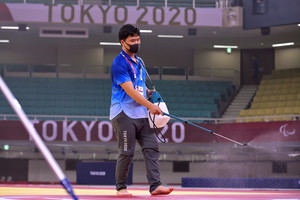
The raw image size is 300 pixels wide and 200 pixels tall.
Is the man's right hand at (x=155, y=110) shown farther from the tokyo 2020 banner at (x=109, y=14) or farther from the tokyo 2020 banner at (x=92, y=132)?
the tokyo 2020 banner at (x=109, y=14)

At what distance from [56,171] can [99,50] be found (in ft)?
83.2

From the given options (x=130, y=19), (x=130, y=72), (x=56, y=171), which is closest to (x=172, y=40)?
(x=130, y=19)

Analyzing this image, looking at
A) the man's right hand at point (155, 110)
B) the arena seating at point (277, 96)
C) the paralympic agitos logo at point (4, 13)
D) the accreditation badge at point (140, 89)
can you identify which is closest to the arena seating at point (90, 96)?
the arena seating at point (277, 96)

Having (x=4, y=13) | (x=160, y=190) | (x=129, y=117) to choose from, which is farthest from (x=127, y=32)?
(x=4, y=13)

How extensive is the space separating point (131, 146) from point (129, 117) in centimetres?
27

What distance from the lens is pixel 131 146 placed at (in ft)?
18.0

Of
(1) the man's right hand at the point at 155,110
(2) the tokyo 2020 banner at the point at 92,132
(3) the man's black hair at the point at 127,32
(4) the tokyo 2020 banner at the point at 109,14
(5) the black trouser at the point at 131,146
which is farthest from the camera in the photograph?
(4) the tokyo 2020 banner at the point at 109,14

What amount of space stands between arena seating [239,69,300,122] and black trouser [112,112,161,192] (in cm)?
1452

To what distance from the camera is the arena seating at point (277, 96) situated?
2081 centimetres

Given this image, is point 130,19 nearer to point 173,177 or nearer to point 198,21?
point 198,21

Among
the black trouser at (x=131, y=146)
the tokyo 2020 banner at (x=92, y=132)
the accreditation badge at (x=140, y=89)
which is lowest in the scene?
the tokyo 2020 banner at (x=92, y=132)

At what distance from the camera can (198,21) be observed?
2150 cm

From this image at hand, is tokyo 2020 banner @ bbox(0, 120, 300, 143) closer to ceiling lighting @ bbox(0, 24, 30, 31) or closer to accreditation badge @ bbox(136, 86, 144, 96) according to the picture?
ceiling lighting @ bbox(0, 24, 30, 31)

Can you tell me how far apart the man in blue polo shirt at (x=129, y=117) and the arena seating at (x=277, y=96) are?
14.5 metres
